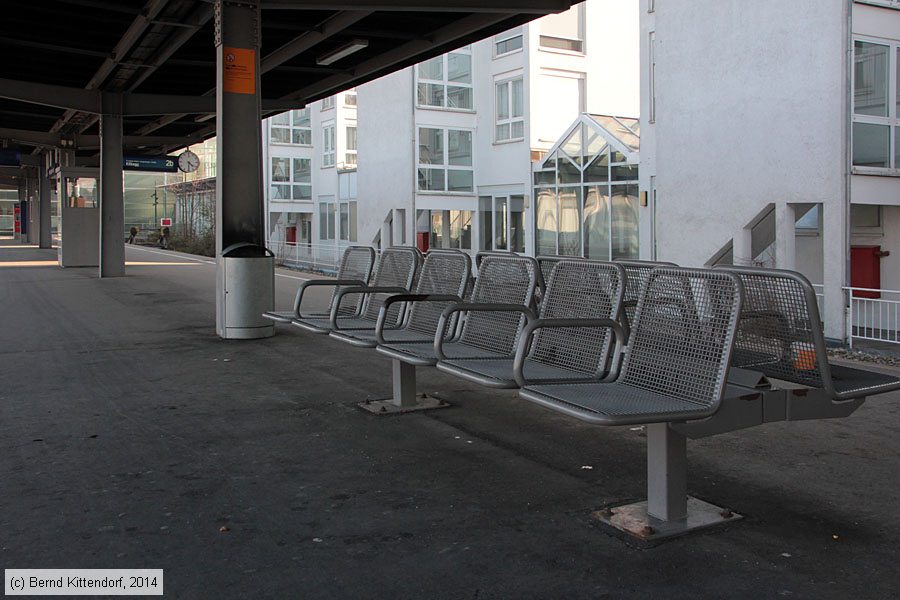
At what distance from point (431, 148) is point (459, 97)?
7.17 ft

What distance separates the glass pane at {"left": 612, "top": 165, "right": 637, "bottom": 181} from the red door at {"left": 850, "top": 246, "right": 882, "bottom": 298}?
30.1 ft

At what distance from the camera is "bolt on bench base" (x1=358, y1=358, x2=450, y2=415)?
258 inches

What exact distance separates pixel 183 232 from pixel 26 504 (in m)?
43.2

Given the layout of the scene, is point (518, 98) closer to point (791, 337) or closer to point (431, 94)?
point (431, 94)

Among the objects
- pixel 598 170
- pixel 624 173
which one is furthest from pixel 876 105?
pixel 598 170

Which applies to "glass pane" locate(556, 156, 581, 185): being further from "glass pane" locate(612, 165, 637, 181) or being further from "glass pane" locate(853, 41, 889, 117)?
"glass pane" locate(853, 41, 889, 117)

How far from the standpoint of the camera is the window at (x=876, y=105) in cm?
1318

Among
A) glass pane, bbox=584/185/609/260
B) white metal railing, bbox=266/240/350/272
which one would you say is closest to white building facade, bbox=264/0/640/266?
white metal railing, bbox=266/240/350/272

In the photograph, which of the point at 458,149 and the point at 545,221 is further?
the point at 458,149

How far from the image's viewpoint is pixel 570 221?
2580 centimetres

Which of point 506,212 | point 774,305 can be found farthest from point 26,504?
point 506,212

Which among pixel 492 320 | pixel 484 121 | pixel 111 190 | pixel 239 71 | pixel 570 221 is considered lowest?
pixel 492 320

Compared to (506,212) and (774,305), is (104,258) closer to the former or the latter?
(506,212)

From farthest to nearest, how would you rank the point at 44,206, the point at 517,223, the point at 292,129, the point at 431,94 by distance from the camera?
the point at 292,129
the point at 44,206
the point at 431,94
the point at 517,223
